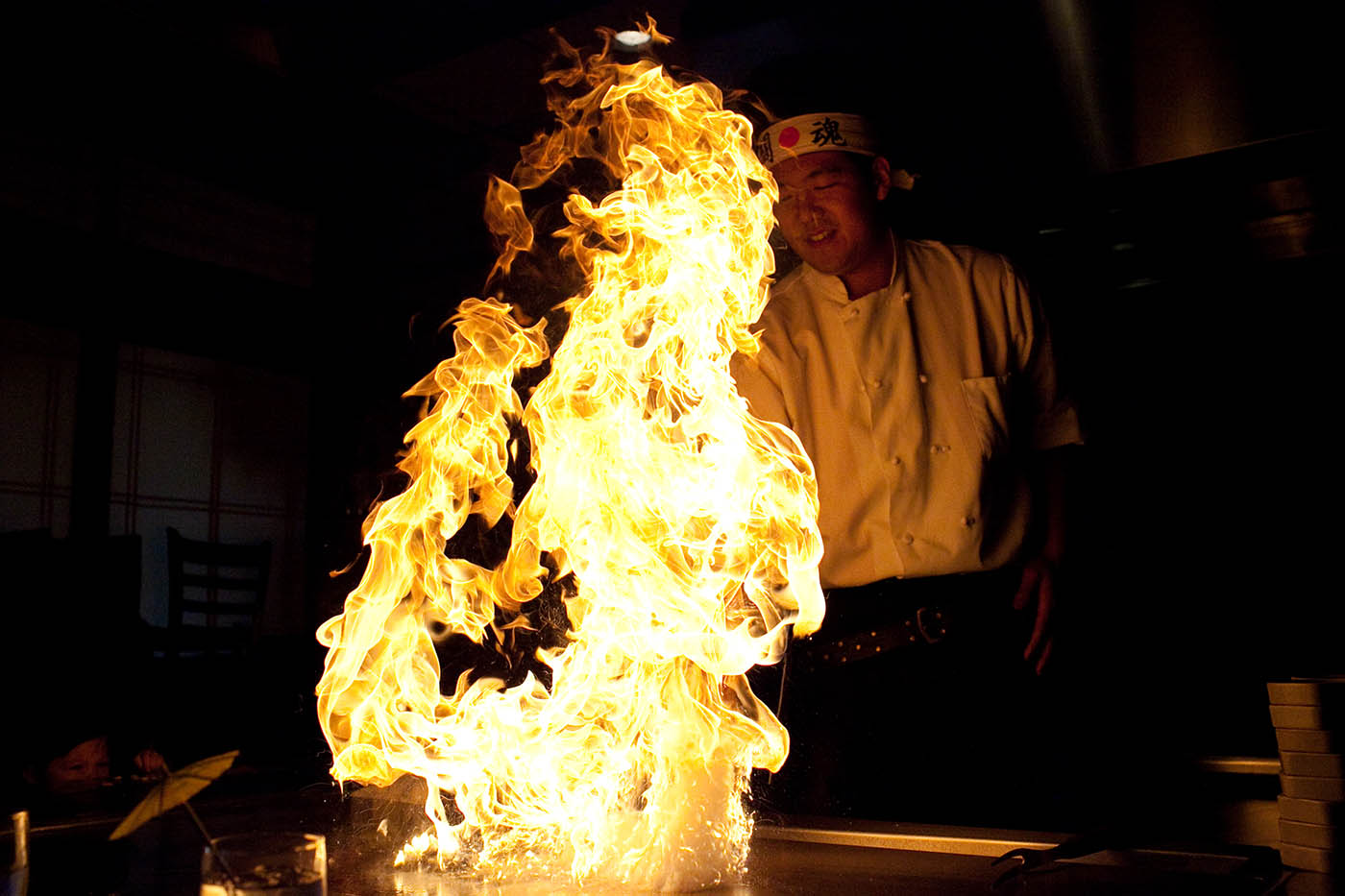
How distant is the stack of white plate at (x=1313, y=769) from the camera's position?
1.36 meters

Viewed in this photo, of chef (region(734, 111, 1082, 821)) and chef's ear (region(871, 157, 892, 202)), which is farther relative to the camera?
chef's ear (region(871, 157, 892, 202))

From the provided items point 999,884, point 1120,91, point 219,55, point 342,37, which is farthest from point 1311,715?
point 219,55

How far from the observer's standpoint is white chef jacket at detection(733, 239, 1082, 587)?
97.3 inches

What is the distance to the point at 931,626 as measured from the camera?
2.39 metres

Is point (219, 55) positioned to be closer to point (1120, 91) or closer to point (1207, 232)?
point (1120, 91)

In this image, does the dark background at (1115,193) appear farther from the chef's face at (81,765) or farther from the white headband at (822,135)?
the chef's face at (81,765)

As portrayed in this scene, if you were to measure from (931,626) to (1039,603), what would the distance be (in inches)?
10.1

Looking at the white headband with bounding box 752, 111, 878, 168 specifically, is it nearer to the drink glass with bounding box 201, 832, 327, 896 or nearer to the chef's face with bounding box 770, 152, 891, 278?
the chef's face with bounding box 770, 152, 891, 278

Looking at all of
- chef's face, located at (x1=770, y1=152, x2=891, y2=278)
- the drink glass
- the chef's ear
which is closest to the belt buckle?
chef's face, located at (x1=770, y1=152, x2=891, y2=278)

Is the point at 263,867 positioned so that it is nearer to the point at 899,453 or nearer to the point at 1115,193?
the point at 899,453

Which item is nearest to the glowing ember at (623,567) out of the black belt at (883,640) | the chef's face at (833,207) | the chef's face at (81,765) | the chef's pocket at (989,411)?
the chef's face at (833,207)

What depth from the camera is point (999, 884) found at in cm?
143

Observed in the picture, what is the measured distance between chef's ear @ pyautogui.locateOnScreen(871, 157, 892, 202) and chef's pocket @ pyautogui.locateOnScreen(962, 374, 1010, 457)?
0.54 metres

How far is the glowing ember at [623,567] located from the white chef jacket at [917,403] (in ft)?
0.60
